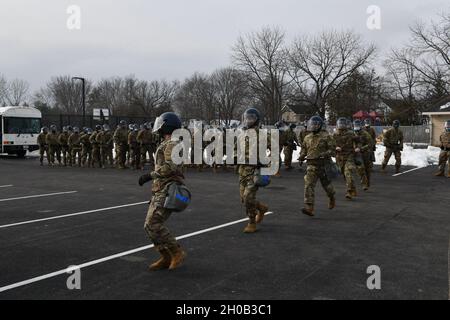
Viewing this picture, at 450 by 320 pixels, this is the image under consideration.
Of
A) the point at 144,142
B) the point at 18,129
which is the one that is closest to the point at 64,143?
the point at 144,142

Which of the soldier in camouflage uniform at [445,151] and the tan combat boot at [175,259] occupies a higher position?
the soldier in camouflage uniform at [445,151]

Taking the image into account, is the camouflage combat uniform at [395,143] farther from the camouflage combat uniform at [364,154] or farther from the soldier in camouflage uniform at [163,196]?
the soldier in camouflage uniform at [163,196]

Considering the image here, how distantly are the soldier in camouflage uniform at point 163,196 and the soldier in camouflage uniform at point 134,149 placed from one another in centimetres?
1483

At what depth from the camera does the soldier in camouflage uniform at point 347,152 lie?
1127cm

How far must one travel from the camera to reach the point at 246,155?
772cm

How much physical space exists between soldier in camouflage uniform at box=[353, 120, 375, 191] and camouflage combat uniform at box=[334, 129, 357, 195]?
30 cm

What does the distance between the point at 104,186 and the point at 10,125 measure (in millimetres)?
16285

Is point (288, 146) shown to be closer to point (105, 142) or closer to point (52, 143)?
point (105, 142)

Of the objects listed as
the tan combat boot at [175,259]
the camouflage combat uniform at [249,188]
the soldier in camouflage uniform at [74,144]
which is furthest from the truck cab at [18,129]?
the tan combat boot at [175,259]

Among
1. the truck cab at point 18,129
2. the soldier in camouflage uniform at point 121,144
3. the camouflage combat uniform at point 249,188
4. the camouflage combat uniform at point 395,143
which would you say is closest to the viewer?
the camouflage combat uniform at point 249,188

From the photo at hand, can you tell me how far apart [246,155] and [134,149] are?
43.7 feet

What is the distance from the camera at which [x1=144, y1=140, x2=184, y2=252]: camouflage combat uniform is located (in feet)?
17.8

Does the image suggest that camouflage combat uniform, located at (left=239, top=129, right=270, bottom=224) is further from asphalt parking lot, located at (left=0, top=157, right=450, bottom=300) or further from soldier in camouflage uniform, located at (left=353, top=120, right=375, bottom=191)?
soldier in camouflage uniform, located at (left=353, top=120, right=375, bottom=191)

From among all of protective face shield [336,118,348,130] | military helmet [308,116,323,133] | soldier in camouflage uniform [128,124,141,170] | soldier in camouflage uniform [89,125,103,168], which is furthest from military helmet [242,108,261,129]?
soldier in camouflage uniform [89,125,103,168]
